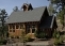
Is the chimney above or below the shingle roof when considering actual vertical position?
above

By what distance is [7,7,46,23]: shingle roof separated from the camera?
3860cm

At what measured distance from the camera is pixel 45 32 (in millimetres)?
35906

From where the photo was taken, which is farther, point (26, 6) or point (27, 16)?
point (26, 6)

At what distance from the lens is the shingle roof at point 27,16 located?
3860 cm

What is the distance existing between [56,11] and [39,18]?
1384cm

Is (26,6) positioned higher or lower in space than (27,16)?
higher

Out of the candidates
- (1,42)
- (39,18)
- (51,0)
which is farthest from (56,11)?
(1,42)

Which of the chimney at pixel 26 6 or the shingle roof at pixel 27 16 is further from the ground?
the chimney at pixel 26 6

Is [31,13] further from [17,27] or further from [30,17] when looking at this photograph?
[17,27]

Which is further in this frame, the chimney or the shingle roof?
the chimney

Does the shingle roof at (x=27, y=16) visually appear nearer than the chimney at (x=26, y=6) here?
Yes

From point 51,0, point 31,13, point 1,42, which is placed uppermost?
point 51,0

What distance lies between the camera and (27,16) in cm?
4088

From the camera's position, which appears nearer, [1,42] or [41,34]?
[1,42]
